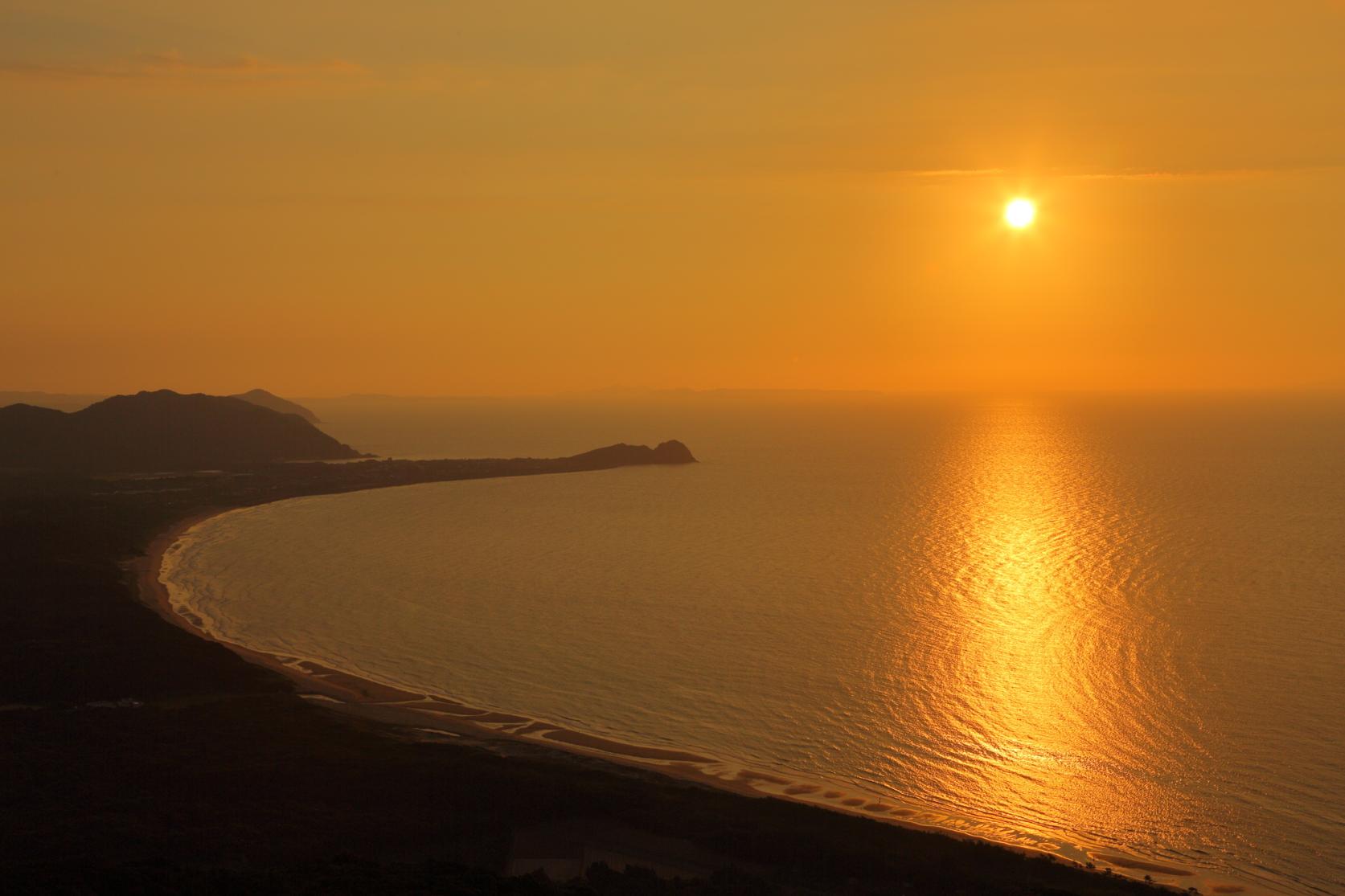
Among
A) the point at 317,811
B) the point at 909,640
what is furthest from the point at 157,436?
the point at 317,811

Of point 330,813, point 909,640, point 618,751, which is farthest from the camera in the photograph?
point 909,640

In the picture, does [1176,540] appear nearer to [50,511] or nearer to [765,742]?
[765,742]

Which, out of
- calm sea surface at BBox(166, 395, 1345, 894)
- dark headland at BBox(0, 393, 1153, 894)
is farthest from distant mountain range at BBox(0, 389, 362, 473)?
dark headland at BBox(0, 393, 1153, 894)

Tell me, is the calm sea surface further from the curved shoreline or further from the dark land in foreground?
the dark land in foreground

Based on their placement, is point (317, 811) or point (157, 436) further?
point (157, 436)

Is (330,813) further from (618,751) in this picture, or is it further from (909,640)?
(909,640)

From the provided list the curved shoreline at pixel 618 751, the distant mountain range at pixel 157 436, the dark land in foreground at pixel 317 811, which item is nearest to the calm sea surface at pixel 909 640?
the curved shoreline at pixel 618 751
